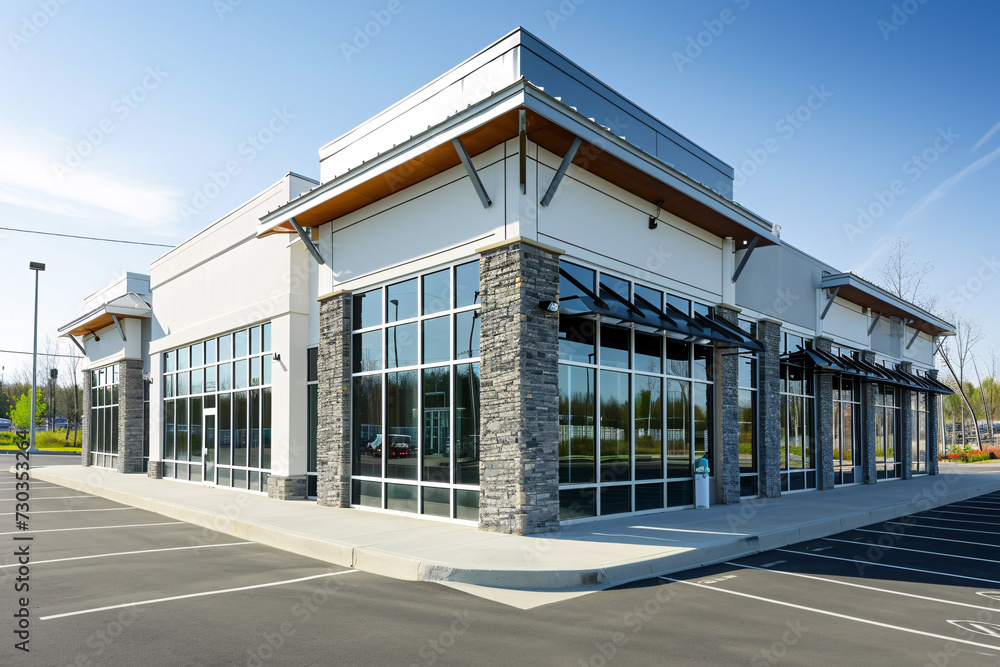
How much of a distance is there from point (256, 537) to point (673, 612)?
7775 millimetres

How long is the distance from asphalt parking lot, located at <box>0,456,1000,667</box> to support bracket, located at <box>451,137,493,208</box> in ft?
20.8

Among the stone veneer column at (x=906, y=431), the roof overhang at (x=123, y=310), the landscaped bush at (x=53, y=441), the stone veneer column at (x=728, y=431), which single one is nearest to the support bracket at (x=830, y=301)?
the stone veneer column at (x=728, y=431)

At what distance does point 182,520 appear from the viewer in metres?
14.6

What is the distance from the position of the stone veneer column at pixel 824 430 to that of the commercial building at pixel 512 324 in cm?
7

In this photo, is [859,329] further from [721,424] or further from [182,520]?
Result: [182,520]

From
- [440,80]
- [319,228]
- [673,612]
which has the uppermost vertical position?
[440,80]

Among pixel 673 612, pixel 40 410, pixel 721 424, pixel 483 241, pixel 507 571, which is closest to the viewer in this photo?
pixel 673 612

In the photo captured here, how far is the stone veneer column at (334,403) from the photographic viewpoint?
14977 millimetres

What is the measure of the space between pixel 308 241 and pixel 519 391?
7.31m

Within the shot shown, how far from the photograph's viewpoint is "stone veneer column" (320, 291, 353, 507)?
590 inches

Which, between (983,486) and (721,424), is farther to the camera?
(983,486)

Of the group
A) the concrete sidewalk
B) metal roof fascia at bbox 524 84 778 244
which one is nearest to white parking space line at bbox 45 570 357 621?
the concrete sidewalk

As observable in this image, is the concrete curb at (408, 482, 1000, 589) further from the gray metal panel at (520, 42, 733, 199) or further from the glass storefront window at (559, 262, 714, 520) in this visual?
the gray metal panel at (520, 42, 733, 199)

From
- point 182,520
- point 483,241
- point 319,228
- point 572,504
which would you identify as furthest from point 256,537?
point 319,228
